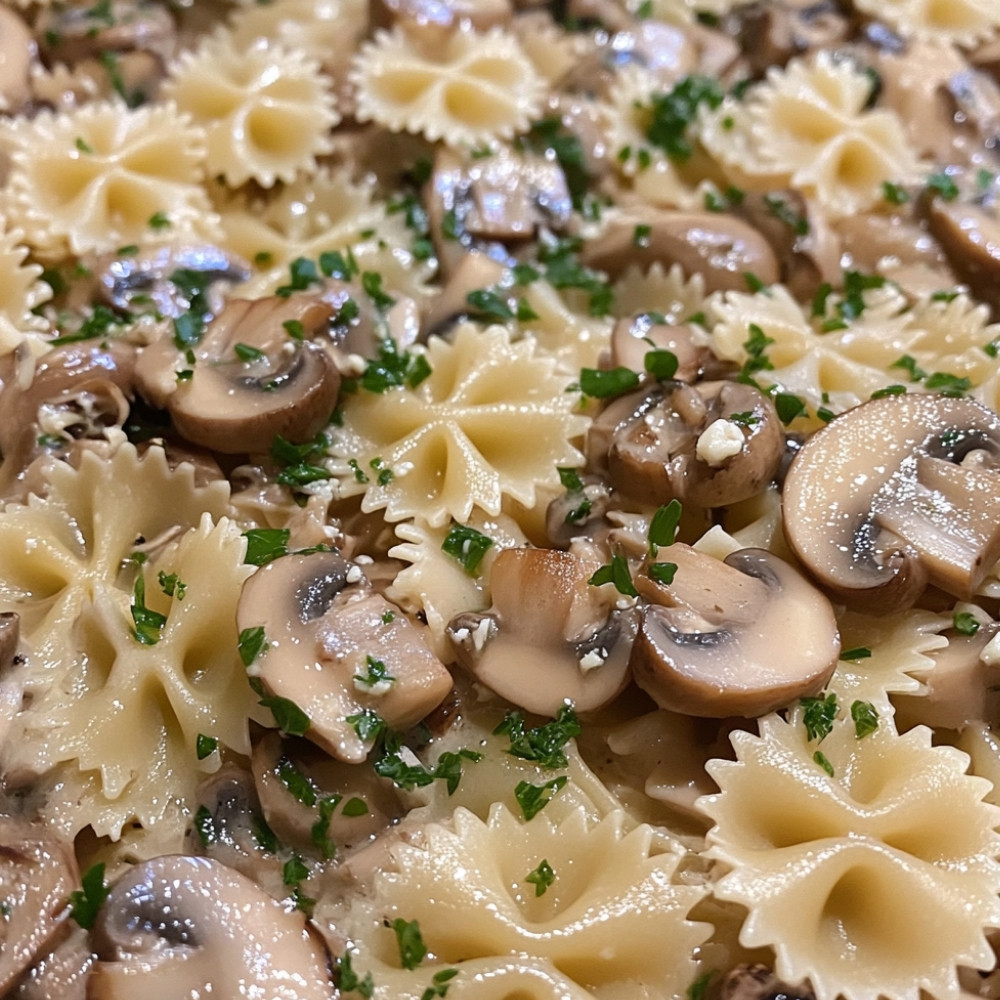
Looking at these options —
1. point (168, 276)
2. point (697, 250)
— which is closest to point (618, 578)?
point (697, 250)

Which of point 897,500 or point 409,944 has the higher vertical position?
point 897,500

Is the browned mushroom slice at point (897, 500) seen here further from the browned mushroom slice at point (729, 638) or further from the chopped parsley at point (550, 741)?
the chopped parsley at point (550, 741)

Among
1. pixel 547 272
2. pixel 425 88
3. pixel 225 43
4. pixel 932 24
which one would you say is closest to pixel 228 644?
pixel 547 272

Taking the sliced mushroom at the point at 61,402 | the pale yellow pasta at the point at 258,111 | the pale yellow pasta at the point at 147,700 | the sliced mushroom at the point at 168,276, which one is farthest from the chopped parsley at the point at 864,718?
the pale yellow pasta at the point at 258,111

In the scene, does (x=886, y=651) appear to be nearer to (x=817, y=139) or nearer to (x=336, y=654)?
(x=336, y=654)

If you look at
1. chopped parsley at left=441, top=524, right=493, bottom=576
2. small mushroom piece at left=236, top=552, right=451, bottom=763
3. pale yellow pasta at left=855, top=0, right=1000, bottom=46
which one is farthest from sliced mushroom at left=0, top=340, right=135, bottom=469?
pale yellow pasta at left=855, top=0, right=1000, bottom=46
